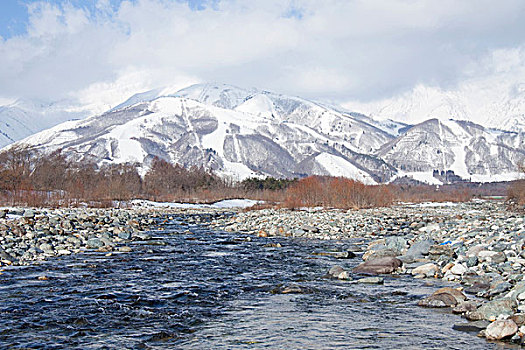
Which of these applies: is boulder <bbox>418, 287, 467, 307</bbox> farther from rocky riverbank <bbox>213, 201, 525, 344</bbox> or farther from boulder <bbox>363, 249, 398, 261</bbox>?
boulder <bbox>363, 249, 398, 261</bbox>

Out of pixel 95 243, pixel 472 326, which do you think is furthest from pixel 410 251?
pixel 95 243

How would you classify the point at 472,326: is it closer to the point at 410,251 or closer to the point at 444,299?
the point at 444,299

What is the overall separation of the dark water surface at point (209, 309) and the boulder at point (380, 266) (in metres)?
0.93

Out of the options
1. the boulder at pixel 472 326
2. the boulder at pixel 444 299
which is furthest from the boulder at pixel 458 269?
the boulder at pixel 472 326

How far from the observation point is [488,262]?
1681 cm

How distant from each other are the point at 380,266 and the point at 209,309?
793 cm

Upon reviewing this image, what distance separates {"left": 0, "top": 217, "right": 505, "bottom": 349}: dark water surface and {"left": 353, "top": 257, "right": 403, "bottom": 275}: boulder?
93 cm

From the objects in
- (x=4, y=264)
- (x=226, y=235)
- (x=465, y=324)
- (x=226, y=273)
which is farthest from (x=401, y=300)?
(x=226, y=235)

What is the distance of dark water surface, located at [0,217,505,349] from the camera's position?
9.78 meters

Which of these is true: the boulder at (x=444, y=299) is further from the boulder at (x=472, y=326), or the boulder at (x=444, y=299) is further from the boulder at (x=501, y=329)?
the boulder at (x=501, y=329)

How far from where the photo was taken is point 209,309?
12.5 metres

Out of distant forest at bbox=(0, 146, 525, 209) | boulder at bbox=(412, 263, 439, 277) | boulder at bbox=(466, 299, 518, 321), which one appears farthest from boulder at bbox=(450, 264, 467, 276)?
distant forest at bbox=(0, 146, 525, 209)

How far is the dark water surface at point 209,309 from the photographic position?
32.1 ft

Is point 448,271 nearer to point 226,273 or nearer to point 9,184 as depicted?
point 226,273
